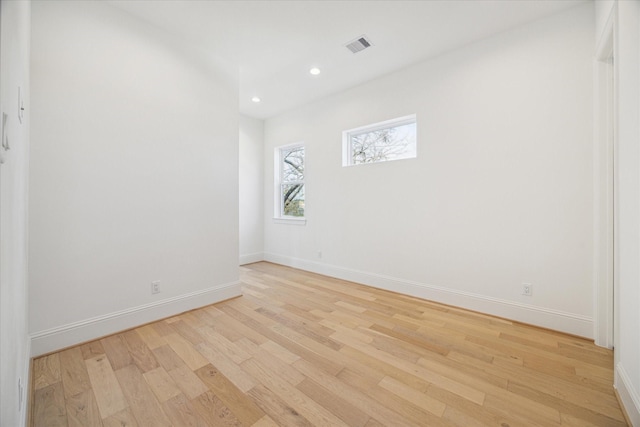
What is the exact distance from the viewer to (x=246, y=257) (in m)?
4.73

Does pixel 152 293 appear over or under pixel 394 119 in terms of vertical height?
under

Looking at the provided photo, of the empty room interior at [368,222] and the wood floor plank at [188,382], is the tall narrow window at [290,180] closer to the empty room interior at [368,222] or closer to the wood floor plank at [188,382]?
the empty room interior at [368,222]

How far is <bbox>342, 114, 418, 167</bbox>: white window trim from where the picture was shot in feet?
10.5

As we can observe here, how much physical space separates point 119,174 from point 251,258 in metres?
2.90

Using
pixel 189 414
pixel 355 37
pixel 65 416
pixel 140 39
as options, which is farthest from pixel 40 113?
pixel 355 37

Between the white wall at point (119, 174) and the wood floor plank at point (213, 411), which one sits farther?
the white wall at point (119, 174)

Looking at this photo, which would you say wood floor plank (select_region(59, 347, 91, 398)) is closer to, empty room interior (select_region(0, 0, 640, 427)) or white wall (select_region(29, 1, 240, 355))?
empty room interior (select_region(0, 0, 640, 427))

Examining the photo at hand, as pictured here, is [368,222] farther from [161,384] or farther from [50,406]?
[50,406]

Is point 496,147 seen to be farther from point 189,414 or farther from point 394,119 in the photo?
point 189,414

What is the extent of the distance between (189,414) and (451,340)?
6.23 ft

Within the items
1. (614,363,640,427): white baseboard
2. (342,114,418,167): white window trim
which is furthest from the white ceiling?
(614,363,640,427): white baseboard

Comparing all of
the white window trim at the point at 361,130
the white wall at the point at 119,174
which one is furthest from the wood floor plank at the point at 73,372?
the white window trim at the point at 361,130

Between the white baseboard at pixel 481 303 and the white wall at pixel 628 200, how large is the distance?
0.69 meters

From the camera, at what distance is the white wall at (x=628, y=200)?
1.25 meters
